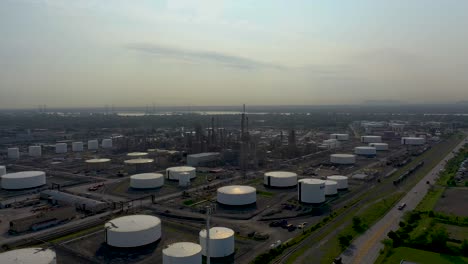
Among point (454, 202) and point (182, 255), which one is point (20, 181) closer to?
point (182, 255)

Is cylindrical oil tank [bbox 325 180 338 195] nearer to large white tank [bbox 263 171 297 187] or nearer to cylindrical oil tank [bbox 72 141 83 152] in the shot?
large white tank [bbox 263 171 297 187]

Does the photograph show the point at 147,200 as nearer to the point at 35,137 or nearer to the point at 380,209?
the point at 380,209

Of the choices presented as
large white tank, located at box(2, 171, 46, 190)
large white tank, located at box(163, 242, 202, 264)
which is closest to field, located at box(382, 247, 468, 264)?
large white tank, located at box(163, 242, 202, 264)

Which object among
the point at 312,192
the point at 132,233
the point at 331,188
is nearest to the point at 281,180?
the point at 331,188

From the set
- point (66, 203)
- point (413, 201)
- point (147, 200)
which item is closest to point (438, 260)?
point (413, 201)

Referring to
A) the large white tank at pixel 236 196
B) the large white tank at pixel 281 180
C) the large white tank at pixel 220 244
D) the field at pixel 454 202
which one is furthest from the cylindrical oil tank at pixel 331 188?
the large white tank at pixel 220 244
